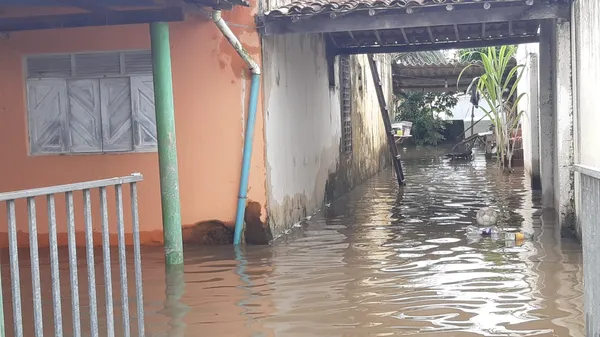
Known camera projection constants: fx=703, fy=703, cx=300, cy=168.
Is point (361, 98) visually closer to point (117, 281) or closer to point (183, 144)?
point (183, 144)

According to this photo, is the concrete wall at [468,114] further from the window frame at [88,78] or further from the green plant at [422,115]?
the window frame at [88,78]

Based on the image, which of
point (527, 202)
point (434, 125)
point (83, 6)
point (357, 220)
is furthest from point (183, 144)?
point (434, 125)

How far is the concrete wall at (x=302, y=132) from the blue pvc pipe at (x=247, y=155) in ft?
1.09

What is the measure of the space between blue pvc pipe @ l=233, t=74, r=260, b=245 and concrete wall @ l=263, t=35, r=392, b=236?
1.09ft

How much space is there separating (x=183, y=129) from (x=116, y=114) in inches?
37.5

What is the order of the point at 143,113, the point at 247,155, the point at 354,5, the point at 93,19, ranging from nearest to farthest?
1. the point at 93,19
2. the point at 354,5
3. the point at 247,155
4. the point at 143,113

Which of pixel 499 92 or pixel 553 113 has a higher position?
pixel 499 92

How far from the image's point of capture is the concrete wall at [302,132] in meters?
9.05

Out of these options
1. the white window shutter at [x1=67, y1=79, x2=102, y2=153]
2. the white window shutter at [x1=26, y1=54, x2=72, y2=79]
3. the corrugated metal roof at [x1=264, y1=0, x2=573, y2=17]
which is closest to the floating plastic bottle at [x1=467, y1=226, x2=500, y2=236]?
the corrugated metal roof at [x1=264, y1=0, x2=573, y2=17]

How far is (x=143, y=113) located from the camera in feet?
29.3

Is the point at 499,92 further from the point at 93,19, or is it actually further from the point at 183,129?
the point at 93,19

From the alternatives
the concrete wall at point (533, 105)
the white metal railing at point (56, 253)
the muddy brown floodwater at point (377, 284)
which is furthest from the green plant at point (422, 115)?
the white metal railing at point (56, 253)

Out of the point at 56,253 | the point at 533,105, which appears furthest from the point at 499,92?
the point at 56,253

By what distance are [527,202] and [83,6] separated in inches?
316
